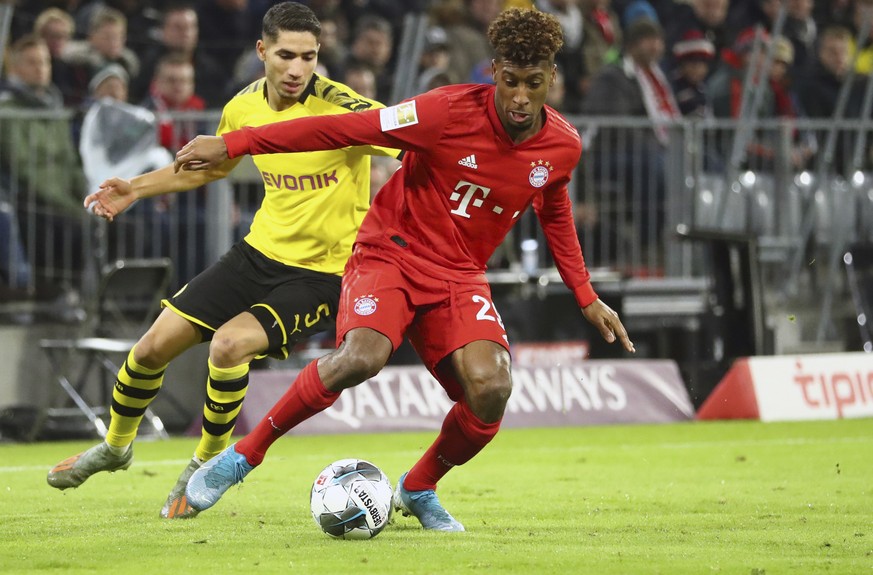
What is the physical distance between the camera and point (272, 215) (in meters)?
7.22

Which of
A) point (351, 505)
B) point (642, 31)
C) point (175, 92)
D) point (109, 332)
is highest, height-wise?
point (642, 31)

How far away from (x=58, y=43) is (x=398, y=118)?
7837 millimetres

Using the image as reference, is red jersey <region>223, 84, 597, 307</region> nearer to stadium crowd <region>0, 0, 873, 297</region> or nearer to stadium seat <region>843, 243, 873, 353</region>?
stadium crowd <region>0, 0, 873, 297</region>

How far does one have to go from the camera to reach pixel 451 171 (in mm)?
6258

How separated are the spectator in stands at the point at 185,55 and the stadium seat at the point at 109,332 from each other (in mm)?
1910

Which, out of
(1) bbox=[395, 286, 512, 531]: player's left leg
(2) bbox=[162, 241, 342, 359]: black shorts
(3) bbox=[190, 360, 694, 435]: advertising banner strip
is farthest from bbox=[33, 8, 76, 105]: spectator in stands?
(1) bbox=[395, 286, 512, 531]: player's left leg

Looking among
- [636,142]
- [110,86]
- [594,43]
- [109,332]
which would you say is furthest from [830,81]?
[109,332]

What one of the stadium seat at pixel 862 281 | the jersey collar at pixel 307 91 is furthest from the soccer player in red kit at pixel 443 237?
the stadium seat at pixel 862 281

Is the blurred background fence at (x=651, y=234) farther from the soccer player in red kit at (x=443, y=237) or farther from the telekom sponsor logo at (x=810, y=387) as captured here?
the soccer player in red kit at (x=443, y=237)

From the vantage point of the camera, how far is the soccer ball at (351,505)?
6.00 metres

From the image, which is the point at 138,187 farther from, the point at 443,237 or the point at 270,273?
the point at 443,237

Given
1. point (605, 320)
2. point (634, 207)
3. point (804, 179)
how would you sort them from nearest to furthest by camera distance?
point (605, 320), point (634, 207), point (804, 179)

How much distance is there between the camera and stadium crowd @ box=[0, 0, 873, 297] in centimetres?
1218

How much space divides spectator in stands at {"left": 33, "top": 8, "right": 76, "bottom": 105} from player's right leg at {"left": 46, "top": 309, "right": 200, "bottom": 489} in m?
6.45
